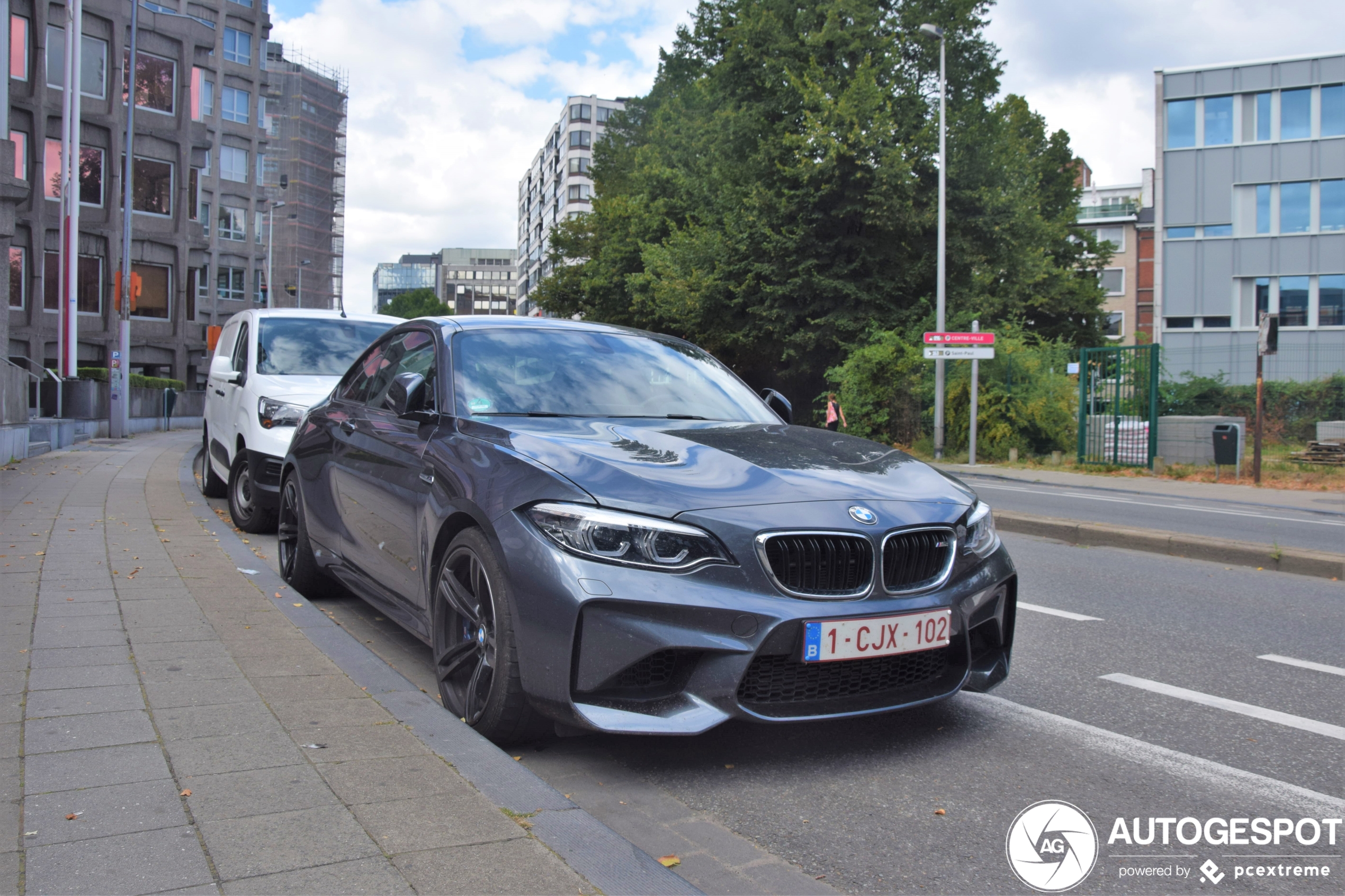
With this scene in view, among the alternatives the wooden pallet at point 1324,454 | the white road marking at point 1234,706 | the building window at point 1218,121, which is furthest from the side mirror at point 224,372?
the building window at point 1218,121

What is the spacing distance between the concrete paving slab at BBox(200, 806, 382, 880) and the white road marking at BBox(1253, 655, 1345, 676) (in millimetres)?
4506

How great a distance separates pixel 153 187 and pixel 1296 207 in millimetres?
42226

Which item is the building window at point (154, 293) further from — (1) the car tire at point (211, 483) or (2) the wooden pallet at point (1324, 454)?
(2) the wooden pallet at point (1324, 454)

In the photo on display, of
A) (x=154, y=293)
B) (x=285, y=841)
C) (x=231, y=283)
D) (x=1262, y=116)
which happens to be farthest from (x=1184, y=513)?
(x=231, y=283)

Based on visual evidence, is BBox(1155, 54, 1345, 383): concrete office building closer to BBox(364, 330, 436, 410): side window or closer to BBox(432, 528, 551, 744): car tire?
BBox(364, 330, 436, 410): side window

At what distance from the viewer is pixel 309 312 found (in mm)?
10062

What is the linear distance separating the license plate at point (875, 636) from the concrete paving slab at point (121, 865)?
5.75ft

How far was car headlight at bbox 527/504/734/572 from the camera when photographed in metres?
3.38

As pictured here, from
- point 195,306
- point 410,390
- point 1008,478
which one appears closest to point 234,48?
point 195,306

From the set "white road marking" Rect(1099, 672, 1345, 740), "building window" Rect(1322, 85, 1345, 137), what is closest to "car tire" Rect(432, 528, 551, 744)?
"white road marking" Rect(1099, 672, 1345, 740)

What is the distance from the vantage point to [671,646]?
3295mm

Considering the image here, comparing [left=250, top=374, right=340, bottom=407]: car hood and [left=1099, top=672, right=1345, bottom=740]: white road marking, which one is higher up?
[left=250, top=374, right=340, bottom=407]: car hood

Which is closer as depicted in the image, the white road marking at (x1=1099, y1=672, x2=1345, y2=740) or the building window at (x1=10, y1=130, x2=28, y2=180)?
the white road marking at (x1=1099, y1=672, x2=1345, y2=740)

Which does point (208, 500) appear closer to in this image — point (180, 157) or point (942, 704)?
point (942, 704)
